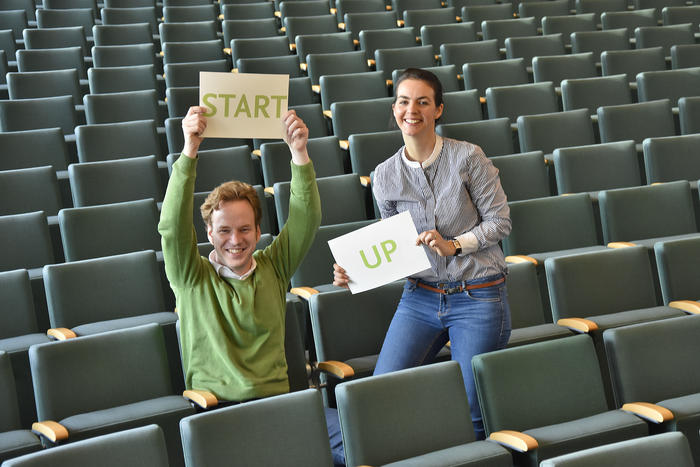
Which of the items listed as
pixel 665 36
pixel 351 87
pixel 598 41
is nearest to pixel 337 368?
pixel 351 87

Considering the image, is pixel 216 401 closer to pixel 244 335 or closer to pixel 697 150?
pixel 244 335

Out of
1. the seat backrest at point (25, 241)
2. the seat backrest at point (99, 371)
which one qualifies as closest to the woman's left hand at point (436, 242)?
the seat backrest at point (99, 371)

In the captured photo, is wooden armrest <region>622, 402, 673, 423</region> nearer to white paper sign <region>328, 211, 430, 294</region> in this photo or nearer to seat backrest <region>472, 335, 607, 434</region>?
seat backrest <region>472, 335, 607, 434</region>

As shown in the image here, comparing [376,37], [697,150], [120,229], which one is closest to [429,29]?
[376,37]

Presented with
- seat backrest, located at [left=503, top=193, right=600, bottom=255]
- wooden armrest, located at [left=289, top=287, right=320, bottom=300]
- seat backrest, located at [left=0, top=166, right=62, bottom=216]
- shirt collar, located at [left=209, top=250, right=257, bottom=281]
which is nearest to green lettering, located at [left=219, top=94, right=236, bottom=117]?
shirt collar, located at [left=209, top=250, right=257, bottom=281]

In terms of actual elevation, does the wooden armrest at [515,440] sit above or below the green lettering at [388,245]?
below

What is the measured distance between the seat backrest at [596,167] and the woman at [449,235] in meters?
0.66

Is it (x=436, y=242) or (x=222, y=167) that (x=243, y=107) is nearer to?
(x=436, y=242)

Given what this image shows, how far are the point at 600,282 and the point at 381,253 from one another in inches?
16.9

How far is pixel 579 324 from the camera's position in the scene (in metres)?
1.12

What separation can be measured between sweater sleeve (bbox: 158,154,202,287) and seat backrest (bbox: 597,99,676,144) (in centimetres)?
115

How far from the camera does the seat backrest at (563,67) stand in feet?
6.63

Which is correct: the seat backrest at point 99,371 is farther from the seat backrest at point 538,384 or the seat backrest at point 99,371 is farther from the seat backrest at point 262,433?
the seat backrest at point 538,384

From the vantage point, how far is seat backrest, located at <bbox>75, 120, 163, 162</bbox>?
1621 millimetres
